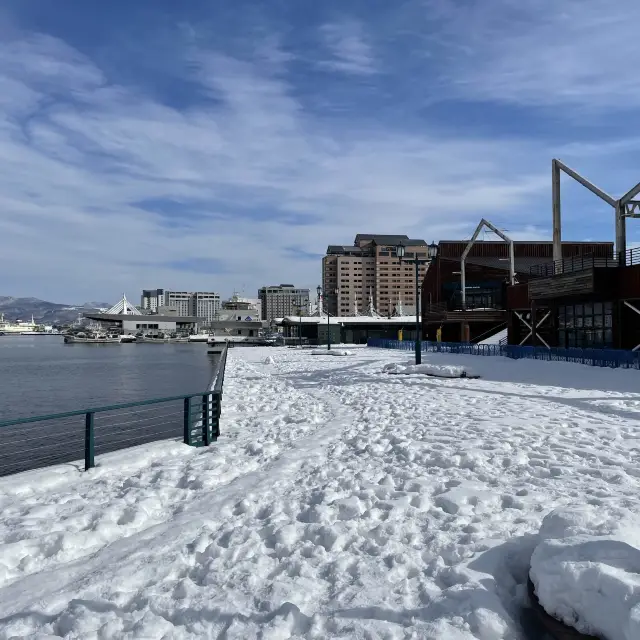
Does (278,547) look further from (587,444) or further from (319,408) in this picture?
(319,408)

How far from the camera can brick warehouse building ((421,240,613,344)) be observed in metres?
64.2

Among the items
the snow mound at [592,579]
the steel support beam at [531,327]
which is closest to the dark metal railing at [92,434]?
the snow mound at [592,579]

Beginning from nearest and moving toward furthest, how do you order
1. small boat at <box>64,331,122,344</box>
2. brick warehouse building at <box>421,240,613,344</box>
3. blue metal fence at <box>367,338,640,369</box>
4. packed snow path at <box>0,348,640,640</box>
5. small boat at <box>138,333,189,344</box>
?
packed snow path at <box>0,348,640,640</box>, blue metal fence at <box>367,338,640,369</box>, brick warehouse building at <box>421,240,613,344</box>, small boat at <box>64,331,122,344</box>, small boat at <box>138,333,189,344</box>

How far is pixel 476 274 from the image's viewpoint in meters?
66.9

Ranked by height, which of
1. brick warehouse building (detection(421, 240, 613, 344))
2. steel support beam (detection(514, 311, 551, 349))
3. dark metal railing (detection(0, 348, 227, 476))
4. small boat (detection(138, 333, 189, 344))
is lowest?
small boat (detection(138, 333, 189, 344))

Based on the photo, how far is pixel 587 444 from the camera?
9.91 meters

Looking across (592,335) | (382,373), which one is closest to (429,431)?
(382,373)

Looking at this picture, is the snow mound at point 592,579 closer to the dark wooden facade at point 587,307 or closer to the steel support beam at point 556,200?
the dark wooden facade at point 587,307

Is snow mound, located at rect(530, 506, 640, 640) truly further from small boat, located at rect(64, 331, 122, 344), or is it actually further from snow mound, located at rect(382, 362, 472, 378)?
small boat, located at rect(64, 331, 122, 344)

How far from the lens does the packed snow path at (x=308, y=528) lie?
14.5ft

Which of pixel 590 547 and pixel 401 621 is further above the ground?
pixel 590 547

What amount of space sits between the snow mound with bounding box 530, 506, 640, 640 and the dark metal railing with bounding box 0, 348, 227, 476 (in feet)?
23.7

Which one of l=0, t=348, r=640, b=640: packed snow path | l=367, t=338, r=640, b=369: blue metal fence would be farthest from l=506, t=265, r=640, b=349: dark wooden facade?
l=0, t=348, r=640, b=640: packed snow path

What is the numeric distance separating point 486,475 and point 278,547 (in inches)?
150
